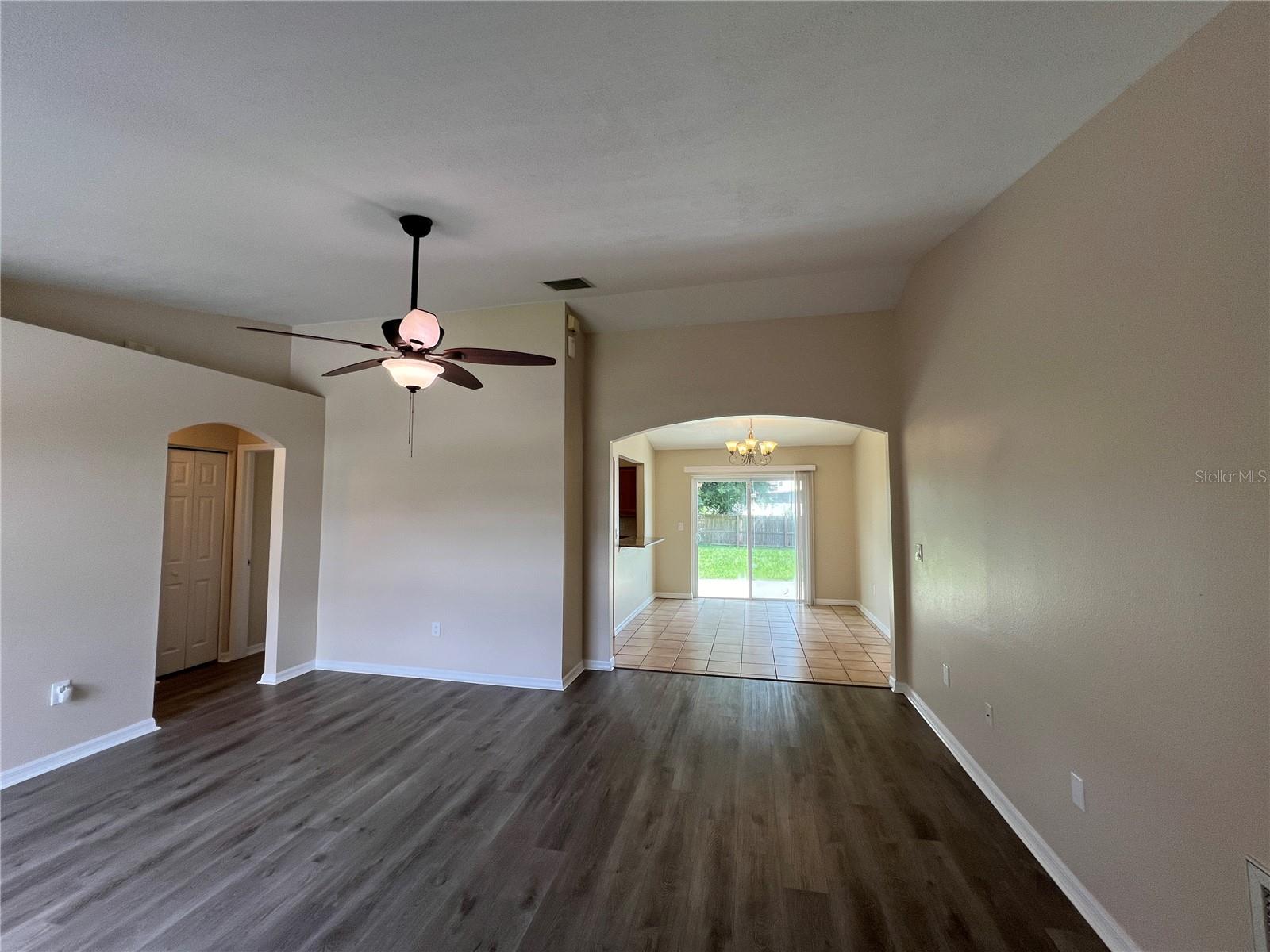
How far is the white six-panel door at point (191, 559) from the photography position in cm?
446

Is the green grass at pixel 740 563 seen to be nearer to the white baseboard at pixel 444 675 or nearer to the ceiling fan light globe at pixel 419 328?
the white baseboard at pixel 444 675

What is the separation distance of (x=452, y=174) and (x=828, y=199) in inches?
73.8

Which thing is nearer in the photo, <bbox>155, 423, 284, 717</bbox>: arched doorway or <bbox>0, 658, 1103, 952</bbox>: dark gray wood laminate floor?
<bbox>0, 658, 1103, 952</bbox>: dark gray wood laminate floor

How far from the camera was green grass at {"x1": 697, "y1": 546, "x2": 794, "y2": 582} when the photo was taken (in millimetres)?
8328

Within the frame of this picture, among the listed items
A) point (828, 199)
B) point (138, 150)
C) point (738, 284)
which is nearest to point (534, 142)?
point (828, 199)

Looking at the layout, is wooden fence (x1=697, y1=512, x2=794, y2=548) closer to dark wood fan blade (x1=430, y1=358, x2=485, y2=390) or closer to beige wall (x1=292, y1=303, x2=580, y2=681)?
beige wall (x1=292, y1=303, x2=580, y2=681)

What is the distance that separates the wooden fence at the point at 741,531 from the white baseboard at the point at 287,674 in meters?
5.73

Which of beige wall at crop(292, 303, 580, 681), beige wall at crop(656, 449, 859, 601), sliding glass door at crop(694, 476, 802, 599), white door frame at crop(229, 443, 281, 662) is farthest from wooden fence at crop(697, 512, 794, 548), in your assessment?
white door frame at crop(229, 443, 281, 662)

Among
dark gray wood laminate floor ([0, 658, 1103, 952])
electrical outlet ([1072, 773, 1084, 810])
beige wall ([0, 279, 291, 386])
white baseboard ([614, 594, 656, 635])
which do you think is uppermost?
beige wall ([0, 279, 291, 386])

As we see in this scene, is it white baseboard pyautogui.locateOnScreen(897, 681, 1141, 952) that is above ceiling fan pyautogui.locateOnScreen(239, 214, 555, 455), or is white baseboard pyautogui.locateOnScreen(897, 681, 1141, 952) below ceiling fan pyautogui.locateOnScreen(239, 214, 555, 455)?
below

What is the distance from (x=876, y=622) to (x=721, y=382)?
13.4 ft

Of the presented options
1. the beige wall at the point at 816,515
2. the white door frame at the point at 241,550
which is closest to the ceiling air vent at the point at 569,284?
the white door frame at the point at 241,550

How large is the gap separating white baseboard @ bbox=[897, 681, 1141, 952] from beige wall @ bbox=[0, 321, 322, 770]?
16.7 ft

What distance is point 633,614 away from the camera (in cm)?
704
